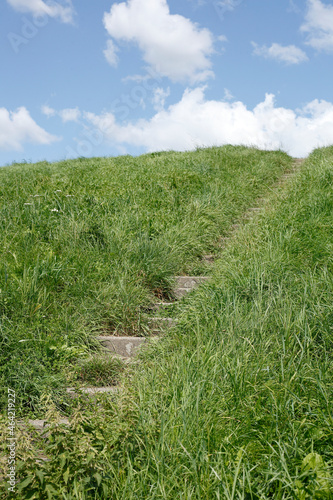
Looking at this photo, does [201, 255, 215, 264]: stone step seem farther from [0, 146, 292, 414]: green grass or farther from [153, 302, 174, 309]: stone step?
[153, 302, 174, 309]: stone step

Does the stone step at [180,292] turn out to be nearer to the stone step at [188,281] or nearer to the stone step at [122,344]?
the stone step at [188,281]

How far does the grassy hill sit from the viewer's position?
97.9 inches

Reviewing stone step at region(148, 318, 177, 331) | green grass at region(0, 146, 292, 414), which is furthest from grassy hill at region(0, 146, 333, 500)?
stone step at region(148, 318, 177, 331)

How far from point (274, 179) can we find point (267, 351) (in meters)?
8.71

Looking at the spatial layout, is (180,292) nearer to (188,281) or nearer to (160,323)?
(188,281)

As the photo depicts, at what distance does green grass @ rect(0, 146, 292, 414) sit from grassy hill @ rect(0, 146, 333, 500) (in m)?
0.02

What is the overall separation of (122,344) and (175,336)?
2.25 feet

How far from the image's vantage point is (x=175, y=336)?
169 inches

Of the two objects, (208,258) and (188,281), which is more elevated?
(208,258)

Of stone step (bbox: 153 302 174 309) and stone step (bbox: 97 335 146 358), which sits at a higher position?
stone step (bbox: 153 302 174 309)

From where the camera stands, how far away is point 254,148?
15.1 meters

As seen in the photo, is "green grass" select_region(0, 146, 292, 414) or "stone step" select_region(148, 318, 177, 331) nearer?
"green grass" select_region(0, 146, 292, 414)

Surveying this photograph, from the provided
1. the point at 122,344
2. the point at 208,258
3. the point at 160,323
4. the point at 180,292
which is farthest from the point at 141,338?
the point at 208,258

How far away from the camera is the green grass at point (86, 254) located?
4.11 metres
